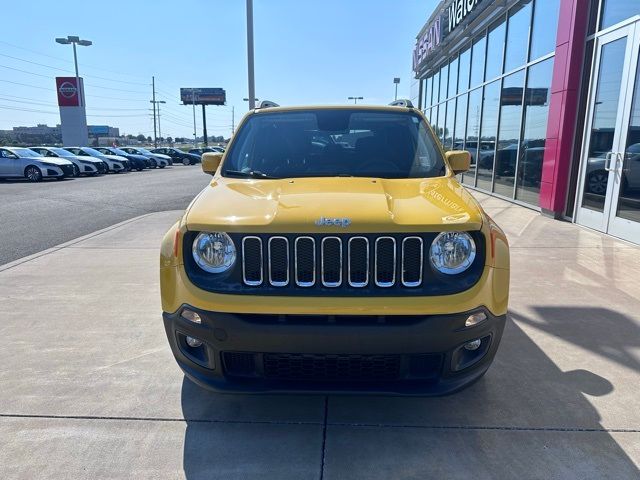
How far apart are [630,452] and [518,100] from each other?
33.7 ft

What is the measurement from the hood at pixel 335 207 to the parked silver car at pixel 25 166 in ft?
69.0

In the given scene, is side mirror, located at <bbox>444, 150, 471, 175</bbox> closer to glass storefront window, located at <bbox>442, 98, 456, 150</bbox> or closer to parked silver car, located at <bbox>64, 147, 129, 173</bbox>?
glass storefront window, located at <bbox>442, 98, 456, 150</bbox>

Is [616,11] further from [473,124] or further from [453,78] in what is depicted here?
[453,78]

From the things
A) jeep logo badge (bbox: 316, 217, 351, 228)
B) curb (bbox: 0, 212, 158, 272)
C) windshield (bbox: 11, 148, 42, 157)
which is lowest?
curb (bbox: 0, 212, 158, 272)

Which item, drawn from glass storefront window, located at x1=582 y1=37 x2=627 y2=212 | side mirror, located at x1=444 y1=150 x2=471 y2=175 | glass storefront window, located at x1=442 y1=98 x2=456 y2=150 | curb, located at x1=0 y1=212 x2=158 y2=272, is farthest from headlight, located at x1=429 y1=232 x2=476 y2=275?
glass storefront window, located at x1=442 y1=98 x2=456 y2=150

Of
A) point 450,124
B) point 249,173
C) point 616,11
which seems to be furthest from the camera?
point 450,124

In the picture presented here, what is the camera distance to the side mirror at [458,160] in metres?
3.70

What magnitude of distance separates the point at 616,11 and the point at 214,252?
8.36m

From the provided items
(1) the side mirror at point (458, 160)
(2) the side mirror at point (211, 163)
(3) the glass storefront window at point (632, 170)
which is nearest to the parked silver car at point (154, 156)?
(3) the glass storefront window at point (632, 170)

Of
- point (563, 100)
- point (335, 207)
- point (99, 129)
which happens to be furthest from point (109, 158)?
point (99, 129)

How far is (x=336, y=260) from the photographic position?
2.46 metres

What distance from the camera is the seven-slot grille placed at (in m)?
2.45

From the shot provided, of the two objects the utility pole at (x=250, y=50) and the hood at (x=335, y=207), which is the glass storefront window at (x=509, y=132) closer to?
the utility pole at (x=250, y=50)

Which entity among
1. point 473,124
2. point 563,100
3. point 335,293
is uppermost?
point 563,100
